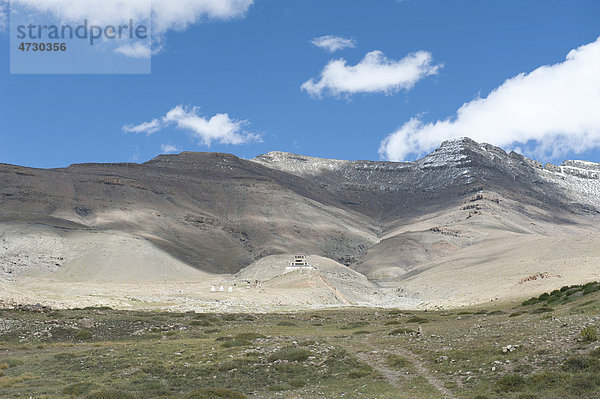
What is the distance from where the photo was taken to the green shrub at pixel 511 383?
18.8m

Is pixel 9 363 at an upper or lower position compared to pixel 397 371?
upper

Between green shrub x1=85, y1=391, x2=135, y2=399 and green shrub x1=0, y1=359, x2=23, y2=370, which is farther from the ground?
green shrub x1=0, y1=359, x2=23, y2=370

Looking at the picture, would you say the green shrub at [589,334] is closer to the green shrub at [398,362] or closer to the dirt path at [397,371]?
the dirt path at [397,371]

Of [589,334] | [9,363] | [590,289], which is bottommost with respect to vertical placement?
[9,363]

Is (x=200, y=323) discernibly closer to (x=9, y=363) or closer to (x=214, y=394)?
(x=9, y=363)

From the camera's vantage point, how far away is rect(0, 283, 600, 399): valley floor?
64.8 ft

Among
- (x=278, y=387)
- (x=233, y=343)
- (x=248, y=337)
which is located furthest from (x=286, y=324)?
(x=278, y=387)

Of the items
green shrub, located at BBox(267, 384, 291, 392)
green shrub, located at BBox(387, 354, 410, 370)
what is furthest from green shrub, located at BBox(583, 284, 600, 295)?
green shrub, located at BBox(267, 384, 291, 392)

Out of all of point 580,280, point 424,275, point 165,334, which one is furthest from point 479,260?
point 165,334

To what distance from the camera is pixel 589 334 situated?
2117 centimetres

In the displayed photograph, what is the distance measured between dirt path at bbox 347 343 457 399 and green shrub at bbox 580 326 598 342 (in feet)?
19.0

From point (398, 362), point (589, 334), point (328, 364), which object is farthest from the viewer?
point (328, 364)

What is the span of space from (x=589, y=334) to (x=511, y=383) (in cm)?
444

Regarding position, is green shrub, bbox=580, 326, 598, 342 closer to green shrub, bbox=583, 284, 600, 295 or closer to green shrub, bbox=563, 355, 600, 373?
green shrub, bbox=563, 355, 600, 373
